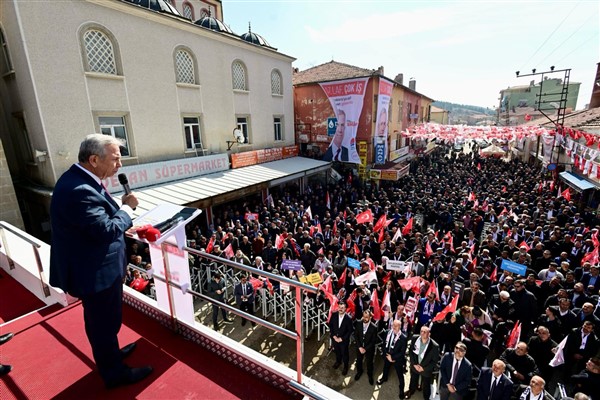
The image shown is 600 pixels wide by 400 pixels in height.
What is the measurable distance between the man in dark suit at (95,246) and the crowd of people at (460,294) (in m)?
4.78

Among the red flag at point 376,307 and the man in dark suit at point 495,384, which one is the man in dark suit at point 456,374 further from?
the red flag at point 376,307

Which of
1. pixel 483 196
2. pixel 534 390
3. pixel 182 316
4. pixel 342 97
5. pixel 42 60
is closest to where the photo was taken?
pixel 182 316

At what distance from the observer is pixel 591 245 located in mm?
8852

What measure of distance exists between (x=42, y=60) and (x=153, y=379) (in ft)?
37.3

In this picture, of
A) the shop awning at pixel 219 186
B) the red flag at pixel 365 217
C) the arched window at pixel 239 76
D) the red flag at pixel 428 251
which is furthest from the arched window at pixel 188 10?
the red flag at pixel 428 251

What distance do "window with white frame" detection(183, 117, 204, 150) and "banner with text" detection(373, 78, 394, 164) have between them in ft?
39.7

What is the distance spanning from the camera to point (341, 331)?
251 inches

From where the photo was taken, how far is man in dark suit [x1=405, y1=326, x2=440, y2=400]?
5.55 meters

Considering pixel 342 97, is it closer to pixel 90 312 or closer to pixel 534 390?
pixel 534 390

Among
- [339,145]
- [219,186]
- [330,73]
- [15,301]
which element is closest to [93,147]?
[15,301]

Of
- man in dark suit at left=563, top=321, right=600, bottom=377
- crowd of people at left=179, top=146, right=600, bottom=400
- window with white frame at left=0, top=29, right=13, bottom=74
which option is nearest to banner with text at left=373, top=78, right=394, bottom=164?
crowd of people at left=179, top=146, right=600, bottom=400

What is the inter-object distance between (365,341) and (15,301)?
230 inches

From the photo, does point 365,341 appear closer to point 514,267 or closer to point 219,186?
point 514,267

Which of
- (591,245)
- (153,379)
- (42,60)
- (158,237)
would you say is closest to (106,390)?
(153,379)
